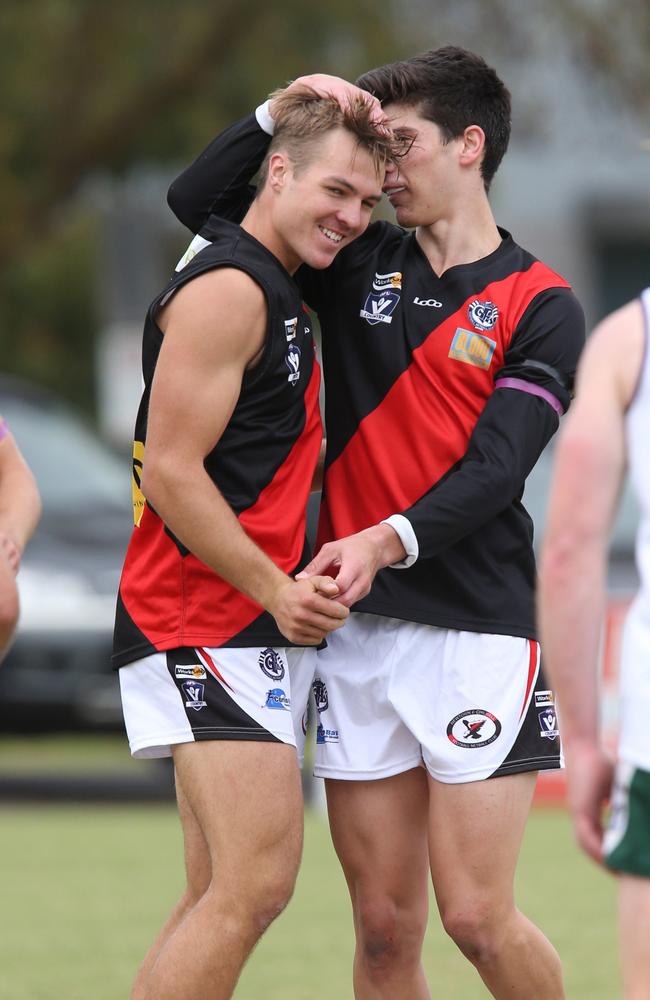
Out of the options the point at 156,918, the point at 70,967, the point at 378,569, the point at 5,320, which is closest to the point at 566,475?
the point at 378,569

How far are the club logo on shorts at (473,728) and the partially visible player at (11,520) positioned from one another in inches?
51.2

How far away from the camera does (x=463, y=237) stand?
4602mm

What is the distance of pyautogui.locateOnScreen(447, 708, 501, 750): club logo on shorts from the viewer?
4426 mm

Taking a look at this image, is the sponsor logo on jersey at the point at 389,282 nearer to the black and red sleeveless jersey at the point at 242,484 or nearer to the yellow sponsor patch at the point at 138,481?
the black and red sleeveless jersey at the point at 242,484

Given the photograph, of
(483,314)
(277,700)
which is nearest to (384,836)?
(277,700)

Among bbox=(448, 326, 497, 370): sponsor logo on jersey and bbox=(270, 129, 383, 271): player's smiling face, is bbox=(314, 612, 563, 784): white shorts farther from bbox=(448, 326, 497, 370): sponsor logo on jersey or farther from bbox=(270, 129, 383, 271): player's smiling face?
bbox=(270, 129, 383, 271): player's smiling face

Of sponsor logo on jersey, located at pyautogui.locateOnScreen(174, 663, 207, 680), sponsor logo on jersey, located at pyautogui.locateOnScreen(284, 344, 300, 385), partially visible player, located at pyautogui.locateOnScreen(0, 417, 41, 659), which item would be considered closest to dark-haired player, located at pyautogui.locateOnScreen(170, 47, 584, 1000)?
sponsor logo on jersey, located at pyautogui.locateOnScreen(284, 344, 300, 385)

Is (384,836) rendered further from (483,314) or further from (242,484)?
(483,314)

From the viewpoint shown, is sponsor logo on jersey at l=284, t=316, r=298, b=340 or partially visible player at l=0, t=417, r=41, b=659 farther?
partially visible player at l=0, t=417, r=41, b=659

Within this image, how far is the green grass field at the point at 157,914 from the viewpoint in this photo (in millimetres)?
6359

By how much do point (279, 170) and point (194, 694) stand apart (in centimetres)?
124

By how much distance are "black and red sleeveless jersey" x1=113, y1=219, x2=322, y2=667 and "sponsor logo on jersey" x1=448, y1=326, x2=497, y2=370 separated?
0.36m

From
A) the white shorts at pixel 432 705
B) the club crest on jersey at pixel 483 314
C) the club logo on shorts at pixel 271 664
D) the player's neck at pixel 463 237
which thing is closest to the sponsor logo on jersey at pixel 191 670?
the club logo on shorts at pixel 271 664

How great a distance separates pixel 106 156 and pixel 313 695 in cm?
1218
